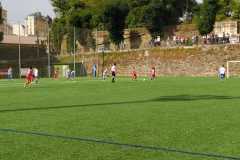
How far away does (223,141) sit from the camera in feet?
39.4

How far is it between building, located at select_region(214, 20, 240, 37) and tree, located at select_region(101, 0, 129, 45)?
1512 cm

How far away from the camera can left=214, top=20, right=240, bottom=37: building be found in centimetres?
7019

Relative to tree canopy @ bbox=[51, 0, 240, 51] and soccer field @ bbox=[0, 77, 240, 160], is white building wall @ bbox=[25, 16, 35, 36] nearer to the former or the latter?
tree canopy @ bbox=[51, 0, 240, 51]

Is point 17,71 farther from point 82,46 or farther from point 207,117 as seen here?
point 207,117

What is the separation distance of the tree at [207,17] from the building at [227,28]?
0.75 m

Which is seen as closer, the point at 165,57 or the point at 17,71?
the point at 165,57

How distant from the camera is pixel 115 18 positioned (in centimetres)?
8681

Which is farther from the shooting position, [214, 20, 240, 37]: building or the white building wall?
the white building wall

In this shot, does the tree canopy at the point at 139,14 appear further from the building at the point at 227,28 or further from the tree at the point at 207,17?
the building at the point at 227,28

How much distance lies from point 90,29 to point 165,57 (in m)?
22.8

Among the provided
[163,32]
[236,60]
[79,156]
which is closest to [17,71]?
[163,32]

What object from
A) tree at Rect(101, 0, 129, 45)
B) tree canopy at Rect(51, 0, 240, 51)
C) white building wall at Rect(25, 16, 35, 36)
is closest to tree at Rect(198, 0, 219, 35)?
tree canopy at Rect(51, 0, 240, 51)

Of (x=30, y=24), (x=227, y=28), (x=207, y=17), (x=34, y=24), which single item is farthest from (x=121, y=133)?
(x=34, y=24)

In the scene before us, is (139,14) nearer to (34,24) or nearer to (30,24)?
(30,24)
